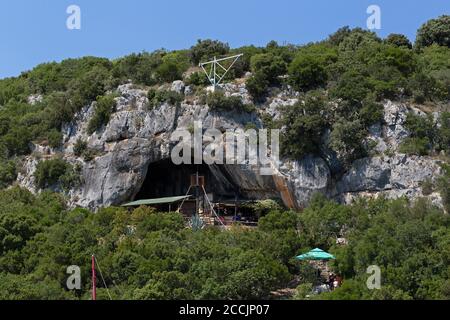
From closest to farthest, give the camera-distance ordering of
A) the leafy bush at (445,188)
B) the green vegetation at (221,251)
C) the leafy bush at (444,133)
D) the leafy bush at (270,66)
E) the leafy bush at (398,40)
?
the green vegetation at (221,251) → the leafy bush at (445,188) → the leafy bush at (444,133) → the leafy bush at (270,66) → the leafy bush at (398,40)

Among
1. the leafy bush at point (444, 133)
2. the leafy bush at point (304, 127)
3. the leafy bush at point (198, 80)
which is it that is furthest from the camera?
the leafy bush at point (198, 80)

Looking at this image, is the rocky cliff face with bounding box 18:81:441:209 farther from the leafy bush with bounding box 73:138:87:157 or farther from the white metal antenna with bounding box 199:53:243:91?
the white metal antenna with bounding box 199:53:243:91

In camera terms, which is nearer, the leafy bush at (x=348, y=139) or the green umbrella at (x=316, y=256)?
the green umbrella at (x=316, y=256)

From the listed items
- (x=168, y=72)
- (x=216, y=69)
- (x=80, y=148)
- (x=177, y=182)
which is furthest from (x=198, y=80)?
(x=80, y=148)

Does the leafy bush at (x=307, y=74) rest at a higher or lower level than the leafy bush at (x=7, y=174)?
higher

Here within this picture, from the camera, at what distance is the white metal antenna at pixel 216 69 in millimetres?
46891

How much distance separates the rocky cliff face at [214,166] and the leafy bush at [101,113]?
1.64ft

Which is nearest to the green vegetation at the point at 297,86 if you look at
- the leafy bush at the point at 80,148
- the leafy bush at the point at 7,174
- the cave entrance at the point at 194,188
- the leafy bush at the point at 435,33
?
the leafy bush at the point at 80,148

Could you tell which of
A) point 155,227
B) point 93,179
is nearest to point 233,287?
point 155,227

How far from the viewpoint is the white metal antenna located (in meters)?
46.9

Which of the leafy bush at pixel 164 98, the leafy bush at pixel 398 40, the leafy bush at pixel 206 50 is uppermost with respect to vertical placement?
the leafy bush at pixel 398 40

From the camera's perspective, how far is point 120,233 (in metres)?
38.3

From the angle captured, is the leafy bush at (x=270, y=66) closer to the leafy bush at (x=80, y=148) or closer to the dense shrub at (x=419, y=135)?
the dense shrub at (x=419, y=135)
